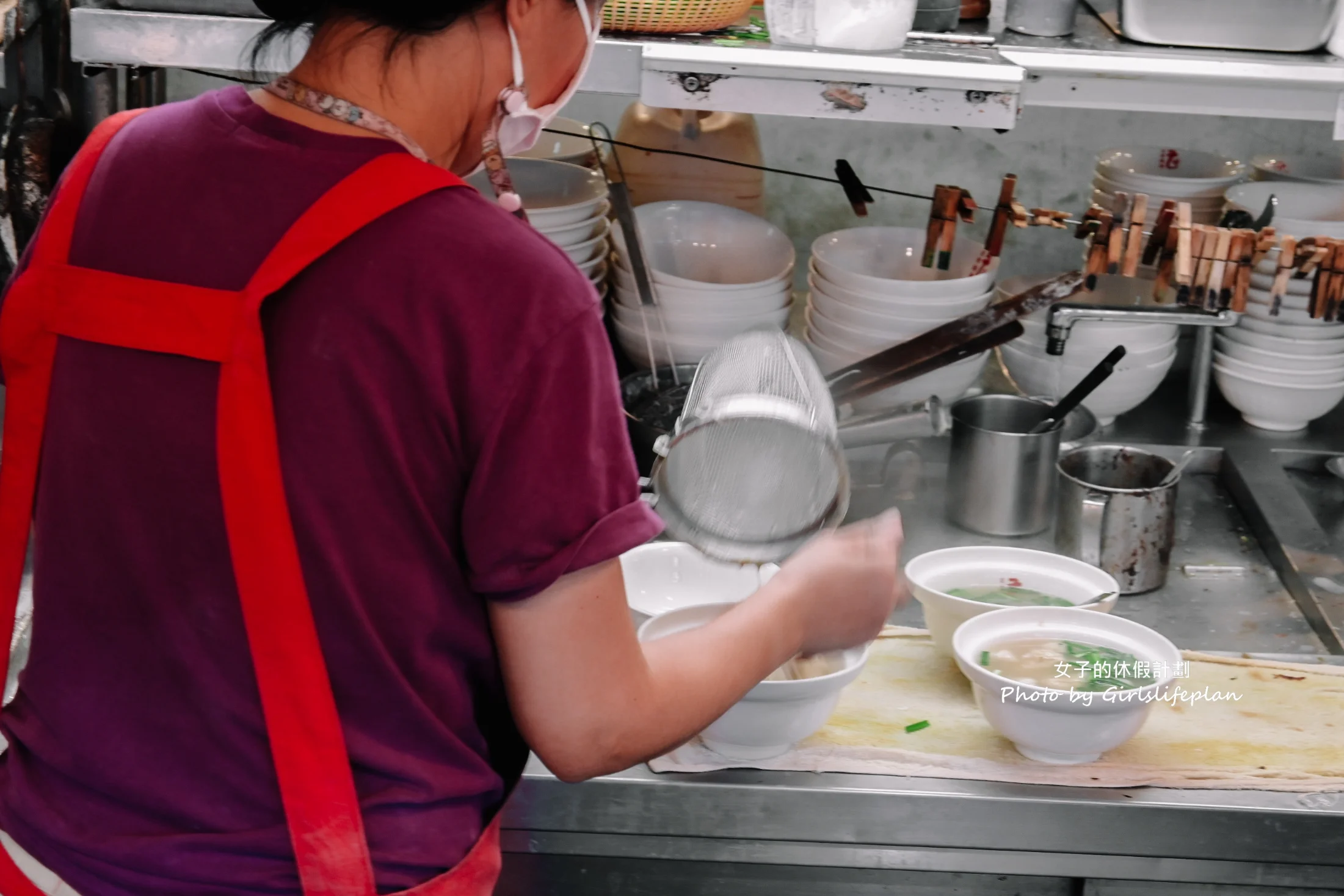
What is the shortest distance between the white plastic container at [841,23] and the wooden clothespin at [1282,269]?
0.64m

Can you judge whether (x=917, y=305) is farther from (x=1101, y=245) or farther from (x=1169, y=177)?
(x=1169, y=177)

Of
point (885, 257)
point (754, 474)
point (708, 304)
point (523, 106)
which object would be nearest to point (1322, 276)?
point (885, 257)

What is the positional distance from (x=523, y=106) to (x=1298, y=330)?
1639 millimetres

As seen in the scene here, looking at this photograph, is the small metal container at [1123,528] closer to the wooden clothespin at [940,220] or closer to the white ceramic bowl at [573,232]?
the wooden clothespin at [940,220]

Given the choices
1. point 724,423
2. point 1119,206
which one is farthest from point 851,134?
point 724,423

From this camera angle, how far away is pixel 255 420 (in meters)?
0.82

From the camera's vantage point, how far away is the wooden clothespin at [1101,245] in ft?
6.10

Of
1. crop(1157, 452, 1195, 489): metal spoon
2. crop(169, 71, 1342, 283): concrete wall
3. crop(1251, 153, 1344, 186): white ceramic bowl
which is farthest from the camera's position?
crop(169, 71, 1342, 283): concrete wall

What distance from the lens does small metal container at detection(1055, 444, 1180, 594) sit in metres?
1.80

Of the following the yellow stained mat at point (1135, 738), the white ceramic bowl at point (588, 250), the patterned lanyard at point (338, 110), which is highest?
the patterned lanyard at point (338, 110)

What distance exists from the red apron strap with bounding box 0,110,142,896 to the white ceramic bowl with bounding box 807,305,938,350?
131 centimetres

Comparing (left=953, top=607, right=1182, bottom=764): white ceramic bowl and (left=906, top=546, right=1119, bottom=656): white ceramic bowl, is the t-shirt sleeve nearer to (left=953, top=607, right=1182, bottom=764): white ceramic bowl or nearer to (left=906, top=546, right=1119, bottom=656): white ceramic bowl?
(left=953, top=607, right=1182, bottom=764): white ceramic bowl

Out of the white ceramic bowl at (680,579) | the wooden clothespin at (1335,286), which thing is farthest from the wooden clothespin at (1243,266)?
the white ceramic bowl at (680,579)

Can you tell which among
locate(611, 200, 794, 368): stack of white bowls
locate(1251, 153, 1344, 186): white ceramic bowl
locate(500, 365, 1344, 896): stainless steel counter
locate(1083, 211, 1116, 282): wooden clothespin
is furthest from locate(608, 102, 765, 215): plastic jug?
locate(500, 365, 1344, 896): stainless steel counter
